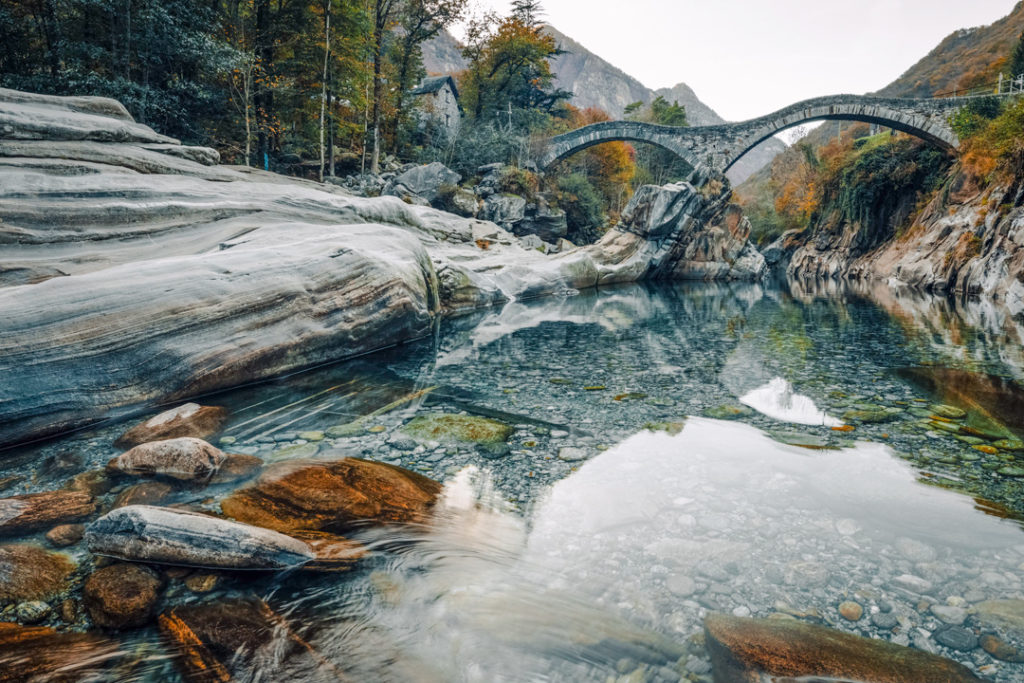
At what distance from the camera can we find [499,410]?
5.57 meters

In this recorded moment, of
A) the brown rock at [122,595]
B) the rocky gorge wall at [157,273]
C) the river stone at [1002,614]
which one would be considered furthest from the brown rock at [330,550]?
the rocky gorge wall at [157,273]

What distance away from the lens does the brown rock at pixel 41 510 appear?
2918 mm

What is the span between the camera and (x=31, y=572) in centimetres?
246

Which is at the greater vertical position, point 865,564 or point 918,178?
point 918,178

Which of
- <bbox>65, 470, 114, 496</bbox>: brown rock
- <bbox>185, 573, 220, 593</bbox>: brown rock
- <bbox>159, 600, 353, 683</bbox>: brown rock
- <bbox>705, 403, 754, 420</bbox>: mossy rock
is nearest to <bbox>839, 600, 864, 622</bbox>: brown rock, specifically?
<bbox>159, 600, 353, 683</bbox>: brown rock

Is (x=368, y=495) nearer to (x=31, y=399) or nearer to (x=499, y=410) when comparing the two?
(x=499, y=410)

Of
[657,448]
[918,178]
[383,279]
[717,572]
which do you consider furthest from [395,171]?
[918,178]

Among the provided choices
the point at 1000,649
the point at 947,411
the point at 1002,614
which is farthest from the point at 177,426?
the point at 947,411

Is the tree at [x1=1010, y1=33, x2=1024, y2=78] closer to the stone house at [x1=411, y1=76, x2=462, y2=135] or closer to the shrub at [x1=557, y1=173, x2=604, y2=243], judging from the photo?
the shrub at [x1=557, y1=173, x2=604, y2=243]

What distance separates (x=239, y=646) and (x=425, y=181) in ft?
79.9

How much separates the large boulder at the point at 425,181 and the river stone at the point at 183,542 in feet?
71.7

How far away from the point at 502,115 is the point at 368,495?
37273 mm

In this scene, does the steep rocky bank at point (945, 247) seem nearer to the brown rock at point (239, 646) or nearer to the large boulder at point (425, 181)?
the brown rock at point (239, 646)

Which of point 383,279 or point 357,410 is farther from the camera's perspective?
point 383,279
